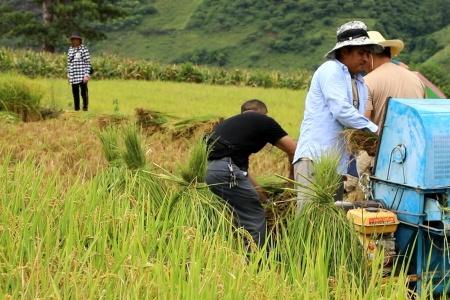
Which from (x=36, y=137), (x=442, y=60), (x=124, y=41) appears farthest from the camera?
(x=124, y=41)

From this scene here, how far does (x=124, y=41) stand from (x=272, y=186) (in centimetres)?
4674

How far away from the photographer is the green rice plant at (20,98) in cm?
917

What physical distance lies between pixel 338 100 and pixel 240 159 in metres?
0.72

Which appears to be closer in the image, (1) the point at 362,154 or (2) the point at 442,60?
(1) the point at 362,154

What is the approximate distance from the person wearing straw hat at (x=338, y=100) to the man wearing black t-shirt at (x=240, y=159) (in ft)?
0.79

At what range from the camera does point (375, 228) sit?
359 centimetres

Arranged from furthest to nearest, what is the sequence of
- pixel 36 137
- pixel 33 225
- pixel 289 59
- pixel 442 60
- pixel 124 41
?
pixel 124 41 < pixel 289 59 < pixel 442 60 < pixel 36 137 < pixel 33 225

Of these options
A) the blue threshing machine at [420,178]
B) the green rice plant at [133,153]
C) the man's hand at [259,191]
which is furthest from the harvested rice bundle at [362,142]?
the green rice plant at [133,153]

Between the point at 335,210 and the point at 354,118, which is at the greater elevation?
the point at 354,118

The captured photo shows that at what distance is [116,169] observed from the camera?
423 centimetres

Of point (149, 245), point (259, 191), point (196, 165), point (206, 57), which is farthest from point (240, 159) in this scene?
point (206, 57)

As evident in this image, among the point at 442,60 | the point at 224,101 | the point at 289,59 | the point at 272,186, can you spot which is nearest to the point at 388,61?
the point at 272,186

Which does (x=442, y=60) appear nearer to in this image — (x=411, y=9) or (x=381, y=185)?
(x=411, y=9)

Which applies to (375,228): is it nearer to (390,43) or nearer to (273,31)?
(390,43)
